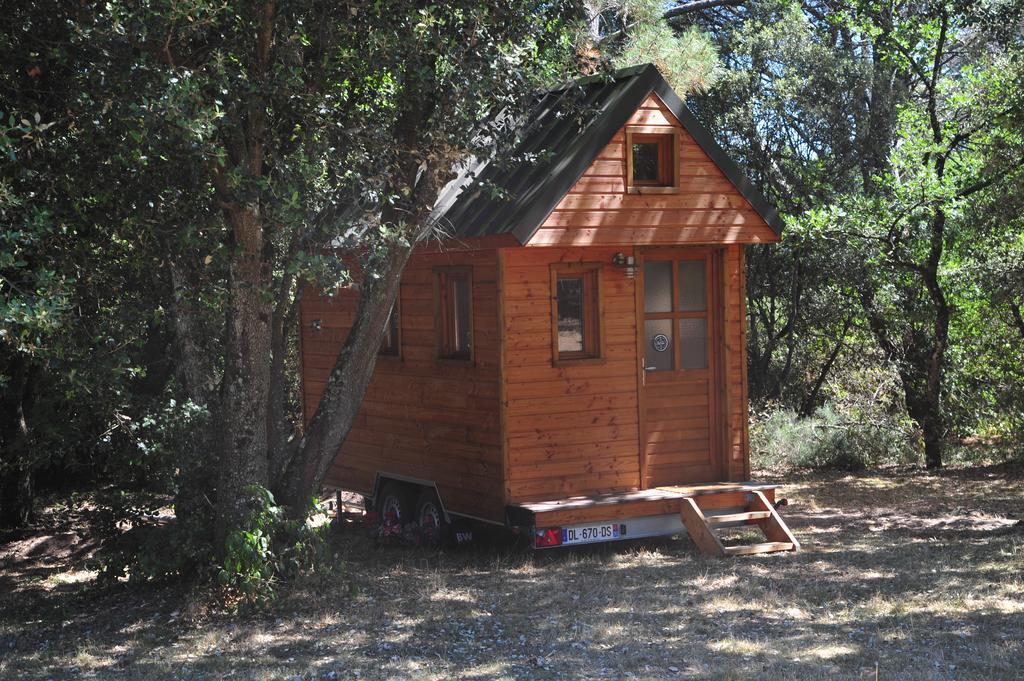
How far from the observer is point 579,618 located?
8266 mm

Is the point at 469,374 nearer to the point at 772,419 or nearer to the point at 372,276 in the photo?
the point at 372,276

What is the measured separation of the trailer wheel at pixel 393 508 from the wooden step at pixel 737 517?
3293 millimetres

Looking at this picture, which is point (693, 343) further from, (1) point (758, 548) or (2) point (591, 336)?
(1) point (758, 548)

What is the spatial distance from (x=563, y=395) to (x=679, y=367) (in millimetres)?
1448

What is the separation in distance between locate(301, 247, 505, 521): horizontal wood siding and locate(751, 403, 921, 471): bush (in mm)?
6838

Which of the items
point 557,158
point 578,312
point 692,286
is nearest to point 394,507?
point 578,312

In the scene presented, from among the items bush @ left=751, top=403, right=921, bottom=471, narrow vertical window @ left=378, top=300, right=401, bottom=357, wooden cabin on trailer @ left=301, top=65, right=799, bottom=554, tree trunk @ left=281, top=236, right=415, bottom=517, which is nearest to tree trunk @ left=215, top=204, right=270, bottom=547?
tree trunk @ left=281, top=236, right=415, bottom=517

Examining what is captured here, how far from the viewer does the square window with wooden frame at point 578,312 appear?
1092cm

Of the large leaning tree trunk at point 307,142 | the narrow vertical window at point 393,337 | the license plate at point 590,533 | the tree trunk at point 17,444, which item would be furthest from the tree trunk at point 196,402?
the license plate at point 590,533

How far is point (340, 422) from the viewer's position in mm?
9797

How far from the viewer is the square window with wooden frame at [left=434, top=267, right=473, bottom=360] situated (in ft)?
37.4

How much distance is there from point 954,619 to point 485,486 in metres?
4.51

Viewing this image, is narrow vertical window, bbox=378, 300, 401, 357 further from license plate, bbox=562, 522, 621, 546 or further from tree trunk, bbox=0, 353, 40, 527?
tree trunk, bbox=0, 353, 40, 527

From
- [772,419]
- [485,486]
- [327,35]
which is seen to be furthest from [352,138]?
[772,419]
